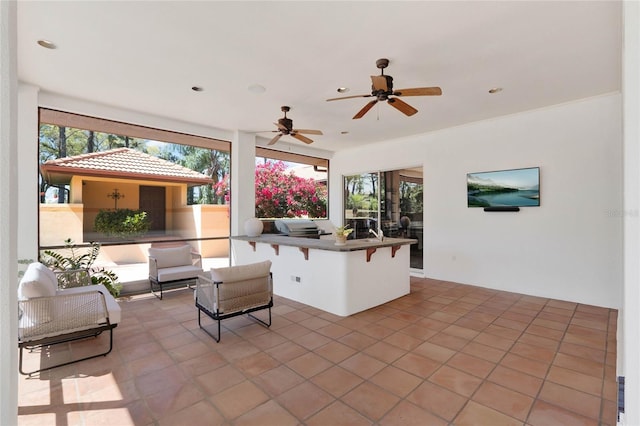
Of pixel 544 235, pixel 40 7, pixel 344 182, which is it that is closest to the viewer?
pixel 40 7

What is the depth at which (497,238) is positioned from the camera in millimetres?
4934

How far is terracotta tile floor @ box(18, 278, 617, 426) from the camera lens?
1975mm

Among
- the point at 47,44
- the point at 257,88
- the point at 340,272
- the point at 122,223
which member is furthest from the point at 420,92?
the point at 122,223

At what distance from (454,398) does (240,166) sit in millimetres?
4973

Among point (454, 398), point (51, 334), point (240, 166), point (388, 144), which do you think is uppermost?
point (388, 144)

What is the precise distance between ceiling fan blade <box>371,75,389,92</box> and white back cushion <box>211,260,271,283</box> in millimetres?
2280

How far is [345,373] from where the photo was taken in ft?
8.04

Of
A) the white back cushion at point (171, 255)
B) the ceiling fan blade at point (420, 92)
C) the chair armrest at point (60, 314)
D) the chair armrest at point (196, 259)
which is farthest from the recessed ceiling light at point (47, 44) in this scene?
the ceiling fan blade at point (420, 92)

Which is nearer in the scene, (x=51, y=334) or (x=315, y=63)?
(x=51, y=334)

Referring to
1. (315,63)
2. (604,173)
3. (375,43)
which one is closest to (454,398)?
(375,43)

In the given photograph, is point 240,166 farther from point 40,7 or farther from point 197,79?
point 40,7

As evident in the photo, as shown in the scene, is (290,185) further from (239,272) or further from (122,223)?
(239,272)

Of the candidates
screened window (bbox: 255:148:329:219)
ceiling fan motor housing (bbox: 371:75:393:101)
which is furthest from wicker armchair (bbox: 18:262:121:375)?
screened window (bbox: 255:148:329:219)

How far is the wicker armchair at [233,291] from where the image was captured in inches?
121
